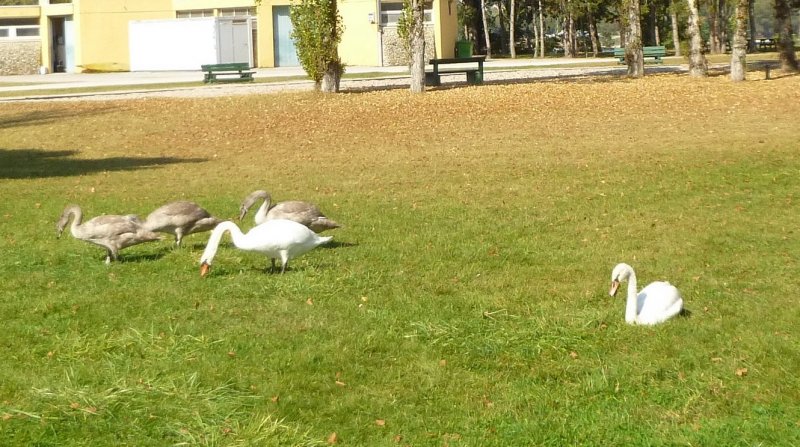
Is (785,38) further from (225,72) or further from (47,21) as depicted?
(47,21)

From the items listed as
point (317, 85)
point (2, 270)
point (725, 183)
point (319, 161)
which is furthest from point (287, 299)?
point (317, 85)

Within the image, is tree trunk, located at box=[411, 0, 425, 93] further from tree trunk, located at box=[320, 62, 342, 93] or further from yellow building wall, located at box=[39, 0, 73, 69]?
yellow building wall, located at box=[39, 0, 73, 69]

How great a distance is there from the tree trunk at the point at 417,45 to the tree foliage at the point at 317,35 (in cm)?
221

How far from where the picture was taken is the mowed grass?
22.7 ft

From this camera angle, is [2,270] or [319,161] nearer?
[2,270]

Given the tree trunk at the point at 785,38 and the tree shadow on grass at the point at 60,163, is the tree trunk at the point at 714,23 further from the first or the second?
the tree shadow on grass at the point at 60,163

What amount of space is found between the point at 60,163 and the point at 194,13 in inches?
1710

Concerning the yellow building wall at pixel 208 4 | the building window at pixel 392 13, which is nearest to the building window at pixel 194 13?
the yellow building wall at pixel 208 4

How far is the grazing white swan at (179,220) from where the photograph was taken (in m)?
A: 11.8

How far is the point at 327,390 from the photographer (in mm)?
7516

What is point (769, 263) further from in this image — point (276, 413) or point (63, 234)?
point (63, 234)

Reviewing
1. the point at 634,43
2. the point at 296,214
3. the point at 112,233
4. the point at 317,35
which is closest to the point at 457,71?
the point at 634,43

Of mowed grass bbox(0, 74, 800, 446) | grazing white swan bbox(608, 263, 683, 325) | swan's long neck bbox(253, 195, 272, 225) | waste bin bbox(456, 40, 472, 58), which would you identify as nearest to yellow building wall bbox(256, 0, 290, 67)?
waste bin bbox(456, 40, 472, 58)

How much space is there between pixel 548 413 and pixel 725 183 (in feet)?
32.2
